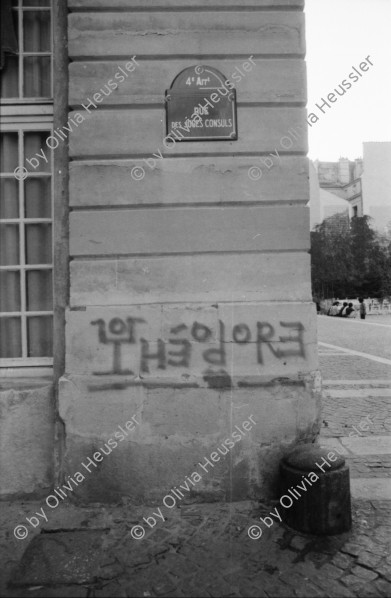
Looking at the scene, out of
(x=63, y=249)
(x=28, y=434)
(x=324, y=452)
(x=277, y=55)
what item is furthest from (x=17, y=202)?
(x=324, y=452)

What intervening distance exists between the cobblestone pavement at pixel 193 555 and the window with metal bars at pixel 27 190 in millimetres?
1545

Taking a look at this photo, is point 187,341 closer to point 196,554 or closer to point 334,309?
point 196,554

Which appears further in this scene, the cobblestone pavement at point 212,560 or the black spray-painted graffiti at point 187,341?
the black spray-painted graffiti at point 187,341

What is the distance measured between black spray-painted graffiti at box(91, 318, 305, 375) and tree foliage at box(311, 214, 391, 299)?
42.4m

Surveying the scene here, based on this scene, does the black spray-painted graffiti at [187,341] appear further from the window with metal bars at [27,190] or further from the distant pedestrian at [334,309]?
the distant pedestrian at [334,309]

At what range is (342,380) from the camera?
29.9 ft

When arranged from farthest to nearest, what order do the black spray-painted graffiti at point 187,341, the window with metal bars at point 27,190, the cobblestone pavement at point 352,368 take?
the cobblestone pavement at point 352,368 < the window with metal bars at point 27,190 < the black spray-painted graffiti at point 187,341

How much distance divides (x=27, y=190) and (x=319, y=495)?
144 inches

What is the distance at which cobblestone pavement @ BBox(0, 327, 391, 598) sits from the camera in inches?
110

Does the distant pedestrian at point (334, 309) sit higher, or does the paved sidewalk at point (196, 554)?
the distant pedestrian at point (334, 309)

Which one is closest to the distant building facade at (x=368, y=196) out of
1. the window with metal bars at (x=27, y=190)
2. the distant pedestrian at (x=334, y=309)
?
the distant pedestrian at (x=334, y=309)

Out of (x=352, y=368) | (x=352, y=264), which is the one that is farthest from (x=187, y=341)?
(x=352, y=264)

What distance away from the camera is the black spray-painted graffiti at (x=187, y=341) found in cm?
392

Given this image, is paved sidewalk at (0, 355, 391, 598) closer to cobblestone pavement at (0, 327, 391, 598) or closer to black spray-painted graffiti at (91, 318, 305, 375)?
cobblestone pavement at (0, 327, 391, 598)
